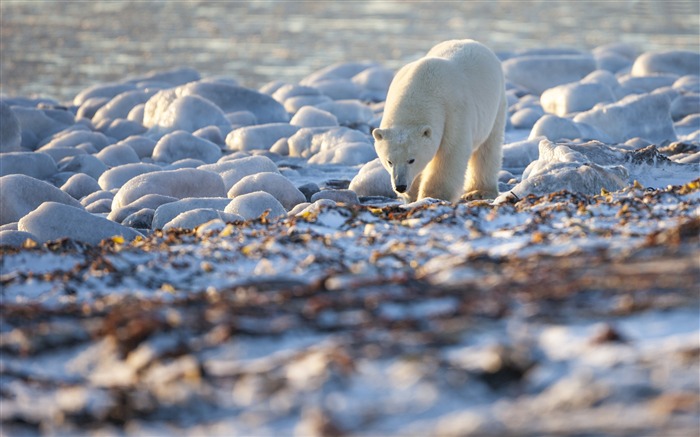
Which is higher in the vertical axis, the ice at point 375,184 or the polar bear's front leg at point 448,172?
the polar bear's front leg at point 448,172

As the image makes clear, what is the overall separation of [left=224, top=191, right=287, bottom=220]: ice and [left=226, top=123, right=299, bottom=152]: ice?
4211mm

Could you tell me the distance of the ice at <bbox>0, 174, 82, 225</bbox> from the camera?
7660mm

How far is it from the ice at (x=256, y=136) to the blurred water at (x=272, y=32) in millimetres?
6068

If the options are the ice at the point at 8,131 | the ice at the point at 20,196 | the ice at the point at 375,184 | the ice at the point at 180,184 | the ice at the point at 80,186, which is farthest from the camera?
the ice at the point at 8,131

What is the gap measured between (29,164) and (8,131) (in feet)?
4.63

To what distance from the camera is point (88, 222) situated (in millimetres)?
6273

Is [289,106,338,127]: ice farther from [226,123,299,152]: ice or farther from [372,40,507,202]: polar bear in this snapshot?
[372,40,507,202]: polar bear

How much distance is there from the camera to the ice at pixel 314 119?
39.9ft

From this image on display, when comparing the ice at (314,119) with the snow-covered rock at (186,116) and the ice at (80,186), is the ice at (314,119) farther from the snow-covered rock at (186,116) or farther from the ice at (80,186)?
the ice at (80,186)

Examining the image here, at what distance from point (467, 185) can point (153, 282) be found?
4.95 metres

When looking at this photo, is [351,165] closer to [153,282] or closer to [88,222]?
[88,222]

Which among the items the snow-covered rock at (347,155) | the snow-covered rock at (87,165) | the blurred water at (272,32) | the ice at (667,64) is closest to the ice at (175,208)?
the snow-covered rock at (87,165)

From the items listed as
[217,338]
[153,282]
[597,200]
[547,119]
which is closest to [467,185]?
[547,119]

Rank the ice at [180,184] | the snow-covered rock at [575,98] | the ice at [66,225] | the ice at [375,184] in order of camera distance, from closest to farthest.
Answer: the ice at [66,225] → the ice at [180,184] → the ice at [375,184] → the snow-covered rock at [575,98]
